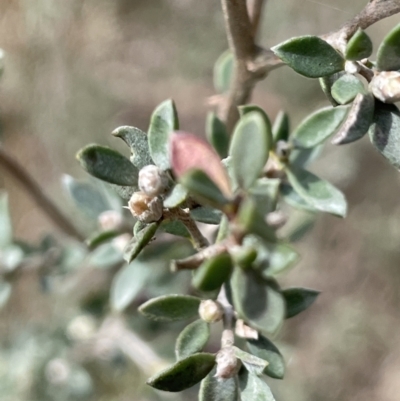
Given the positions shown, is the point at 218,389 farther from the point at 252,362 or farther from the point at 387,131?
the point at 387,131

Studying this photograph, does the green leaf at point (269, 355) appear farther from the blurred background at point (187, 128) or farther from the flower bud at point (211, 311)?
the blurred background at point (187, 128)

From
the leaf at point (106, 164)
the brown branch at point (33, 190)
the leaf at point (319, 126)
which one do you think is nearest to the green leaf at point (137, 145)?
the leaf at point (106, 164)

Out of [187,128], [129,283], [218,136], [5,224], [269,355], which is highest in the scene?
[218,136]

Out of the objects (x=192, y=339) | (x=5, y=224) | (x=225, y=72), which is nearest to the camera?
(x=192, y=339)

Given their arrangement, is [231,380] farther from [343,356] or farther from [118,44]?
[118,44]

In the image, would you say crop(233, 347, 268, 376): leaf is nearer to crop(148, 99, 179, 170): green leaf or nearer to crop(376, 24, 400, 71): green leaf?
crop(148, 99, 179, 170): green leaf

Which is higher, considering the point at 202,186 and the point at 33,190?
the point at 202,186

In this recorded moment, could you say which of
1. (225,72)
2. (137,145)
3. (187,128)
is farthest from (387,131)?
(187,128)
